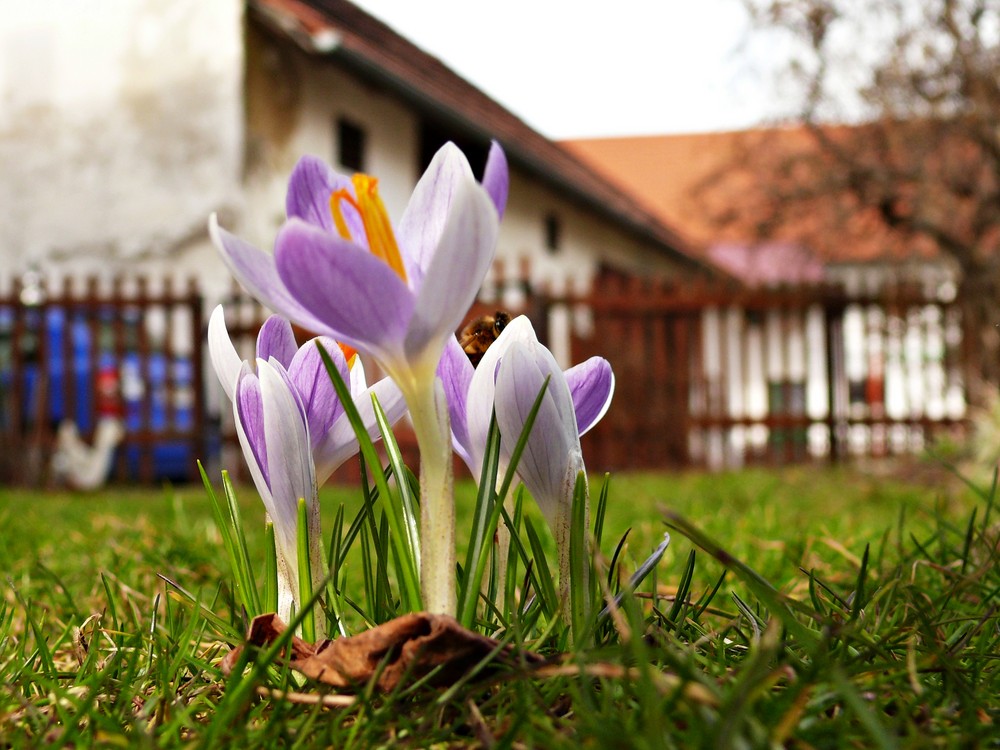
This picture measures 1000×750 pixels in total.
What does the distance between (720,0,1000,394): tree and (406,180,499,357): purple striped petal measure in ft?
42.2

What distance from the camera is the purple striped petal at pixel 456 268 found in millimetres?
819

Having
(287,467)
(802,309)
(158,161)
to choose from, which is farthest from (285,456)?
(158,161)

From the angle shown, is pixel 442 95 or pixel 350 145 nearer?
pixel 350 145

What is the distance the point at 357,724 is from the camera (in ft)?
2.76

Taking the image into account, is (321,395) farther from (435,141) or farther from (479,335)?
(435,141)

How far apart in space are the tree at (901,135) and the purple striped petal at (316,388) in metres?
12.8

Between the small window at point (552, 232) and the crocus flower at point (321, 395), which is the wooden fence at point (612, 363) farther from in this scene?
the crocus flower at point (321, 395)

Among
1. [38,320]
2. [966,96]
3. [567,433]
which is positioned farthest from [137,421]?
[966,96]

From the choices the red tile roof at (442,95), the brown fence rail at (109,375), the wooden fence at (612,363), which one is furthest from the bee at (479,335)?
the red tile roof at (442,95)

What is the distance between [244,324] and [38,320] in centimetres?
186

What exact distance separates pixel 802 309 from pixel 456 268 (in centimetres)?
1090

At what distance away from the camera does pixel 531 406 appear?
3.14ft

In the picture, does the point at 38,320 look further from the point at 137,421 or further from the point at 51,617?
the point at 51,617

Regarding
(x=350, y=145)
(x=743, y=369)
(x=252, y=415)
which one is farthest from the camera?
(x=350, y=145)
